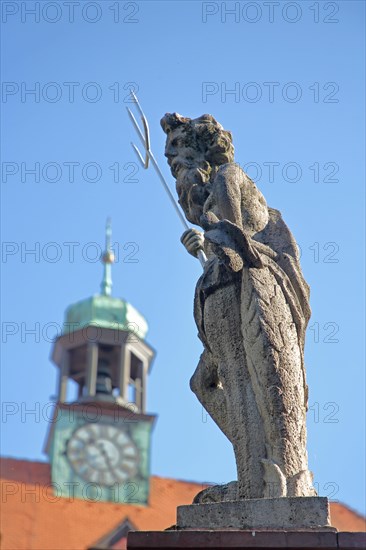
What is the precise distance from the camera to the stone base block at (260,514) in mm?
5898

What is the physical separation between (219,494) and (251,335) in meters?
0.87

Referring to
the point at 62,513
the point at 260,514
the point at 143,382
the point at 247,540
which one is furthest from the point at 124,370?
the point at 247,540

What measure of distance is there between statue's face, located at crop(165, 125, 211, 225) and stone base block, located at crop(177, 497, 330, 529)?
206 cm

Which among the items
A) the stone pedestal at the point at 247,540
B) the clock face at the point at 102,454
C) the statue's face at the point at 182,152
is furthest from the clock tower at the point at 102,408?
the stone pedestal at the point at 247,540

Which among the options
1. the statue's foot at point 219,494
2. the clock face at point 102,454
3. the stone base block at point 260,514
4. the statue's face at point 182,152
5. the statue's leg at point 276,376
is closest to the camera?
the stone base block at point 260,514

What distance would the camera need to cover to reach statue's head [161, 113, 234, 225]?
25.0ft

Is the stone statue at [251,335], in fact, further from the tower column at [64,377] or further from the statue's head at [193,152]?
the tower column at [64,377]

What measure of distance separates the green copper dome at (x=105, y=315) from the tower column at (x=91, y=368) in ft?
8.19

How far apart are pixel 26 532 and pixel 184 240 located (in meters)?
36.0

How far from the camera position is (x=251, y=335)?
21.8ft

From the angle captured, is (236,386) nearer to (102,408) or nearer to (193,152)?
(193,152)

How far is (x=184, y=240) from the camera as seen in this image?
7816 millimetres

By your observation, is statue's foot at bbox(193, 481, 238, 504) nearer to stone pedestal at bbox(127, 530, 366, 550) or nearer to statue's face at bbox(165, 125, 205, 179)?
stone pedestal at bbox(127, 530, 366, 550)

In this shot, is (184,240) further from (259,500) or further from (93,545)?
(93,545)
